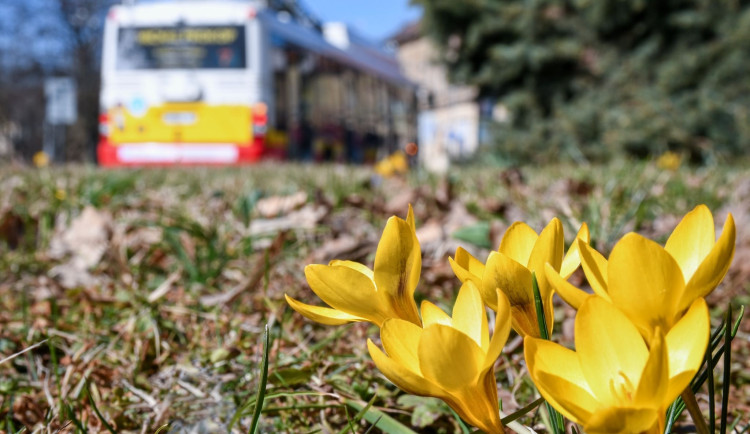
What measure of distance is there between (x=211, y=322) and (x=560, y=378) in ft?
3.45

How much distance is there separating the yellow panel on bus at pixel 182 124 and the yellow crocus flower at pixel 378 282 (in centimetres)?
1256

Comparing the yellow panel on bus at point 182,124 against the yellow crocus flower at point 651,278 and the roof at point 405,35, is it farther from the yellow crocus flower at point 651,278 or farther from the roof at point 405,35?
the roof at point 405,35

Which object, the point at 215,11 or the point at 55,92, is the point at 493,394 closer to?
the point at 215,11

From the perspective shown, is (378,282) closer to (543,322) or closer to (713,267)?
(543,322)

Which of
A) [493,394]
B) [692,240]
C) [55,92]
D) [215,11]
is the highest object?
[215,11]

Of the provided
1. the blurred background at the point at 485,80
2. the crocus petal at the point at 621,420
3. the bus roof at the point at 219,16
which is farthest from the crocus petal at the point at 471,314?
the bus roof at the point at 219,16

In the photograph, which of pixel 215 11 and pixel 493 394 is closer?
pixel 493 394

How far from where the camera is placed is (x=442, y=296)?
1605mm

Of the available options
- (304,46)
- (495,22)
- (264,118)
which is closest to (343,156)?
(304,46)

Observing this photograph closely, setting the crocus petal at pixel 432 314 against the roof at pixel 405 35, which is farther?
the roof at pixel 405 35

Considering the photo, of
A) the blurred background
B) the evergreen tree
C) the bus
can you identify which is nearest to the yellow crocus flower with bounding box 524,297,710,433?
the blurred background

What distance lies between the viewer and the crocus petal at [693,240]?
53cm

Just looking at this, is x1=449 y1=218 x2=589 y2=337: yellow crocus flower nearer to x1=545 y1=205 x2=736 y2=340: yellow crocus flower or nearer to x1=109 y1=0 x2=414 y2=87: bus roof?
x1=545 y1=205 x2=736 y2=340: yellow crocus flower

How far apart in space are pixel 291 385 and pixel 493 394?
574 mm
